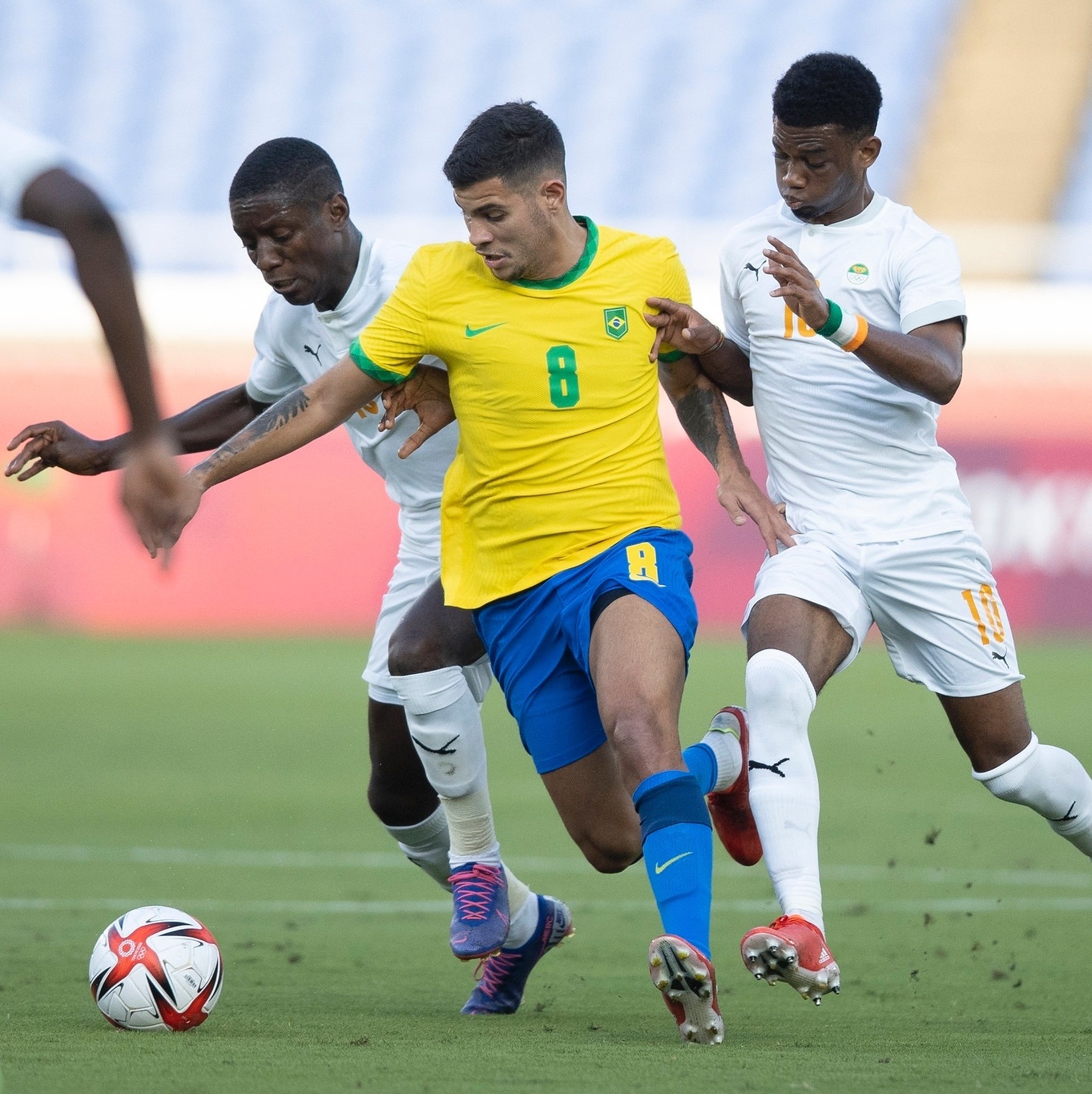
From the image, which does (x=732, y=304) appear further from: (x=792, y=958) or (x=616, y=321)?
(x=792, y=958)

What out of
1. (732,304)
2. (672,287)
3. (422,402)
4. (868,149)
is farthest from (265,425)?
(868,149)

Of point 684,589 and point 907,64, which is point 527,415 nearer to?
point 684,589

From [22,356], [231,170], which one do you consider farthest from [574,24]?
[22,356]

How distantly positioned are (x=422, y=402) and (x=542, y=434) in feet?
1.26

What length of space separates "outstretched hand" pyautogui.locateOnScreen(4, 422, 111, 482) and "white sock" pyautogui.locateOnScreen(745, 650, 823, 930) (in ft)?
6.86

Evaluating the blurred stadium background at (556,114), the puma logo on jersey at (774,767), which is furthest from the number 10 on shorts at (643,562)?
the blurred stadium background at (556,114)

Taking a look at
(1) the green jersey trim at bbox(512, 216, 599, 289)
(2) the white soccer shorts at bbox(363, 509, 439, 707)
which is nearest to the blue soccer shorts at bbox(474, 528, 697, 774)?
(1) the green jersey trim at bbox(512, 216, 599, 289)

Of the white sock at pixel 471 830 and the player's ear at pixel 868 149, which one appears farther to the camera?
the white sock at pixel 471 830

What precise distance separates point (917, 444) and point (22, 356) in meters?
15.4

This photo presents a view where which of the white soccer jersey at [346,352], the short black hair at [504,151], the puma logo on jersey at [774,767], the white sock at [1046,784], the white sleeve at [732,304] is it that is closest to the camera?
the puma logo on jersey at [774,767]

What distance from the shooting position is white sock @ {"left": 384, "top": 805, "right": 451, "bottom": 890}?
6.11m

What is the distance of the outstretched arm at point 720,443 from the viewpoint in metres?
5.34

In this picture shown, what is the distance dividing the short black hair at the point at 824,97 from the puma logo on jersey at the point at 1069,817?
1961 millimetres

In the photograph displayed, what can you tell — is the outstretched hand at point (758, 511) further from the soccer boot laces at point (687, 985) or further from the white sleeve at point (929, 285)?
the soccer boot laces at point (687, 985)
